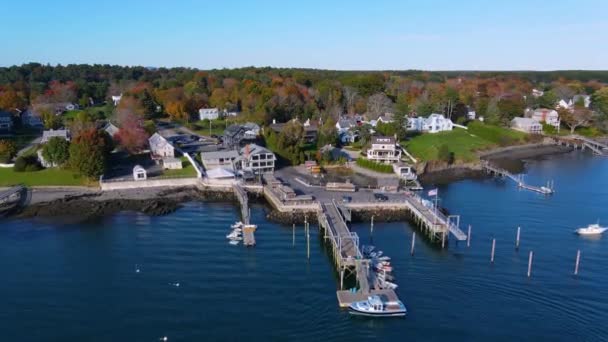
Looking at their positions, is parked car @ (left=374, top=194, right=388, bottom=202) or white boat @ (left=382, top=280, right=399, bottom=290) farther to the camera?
parked car @ (left=374, top=194, right=388, bottom=202)

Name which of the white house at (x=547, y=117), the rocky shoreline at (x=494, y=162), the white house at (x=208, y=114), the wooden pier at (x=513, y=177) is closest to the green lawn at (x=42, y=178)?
the rocky shoreline at (x=494, y=162)

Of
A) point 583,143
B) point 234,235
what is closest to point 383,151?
point 234,235

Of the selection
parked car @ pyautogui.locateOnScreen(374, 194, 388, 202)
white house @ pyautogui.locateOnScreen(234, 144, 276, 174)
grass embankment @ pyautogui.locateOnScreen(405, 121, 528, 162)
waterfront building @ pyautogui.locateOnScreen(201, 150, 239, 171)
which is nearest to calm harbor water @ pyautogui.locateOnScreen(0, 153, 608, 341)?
parked car @ pyautogui.locateOnScreen(374, 194, 388, 202)

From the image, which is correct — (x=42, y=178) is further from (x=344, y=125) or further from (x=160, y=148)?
(x=344, y=125)

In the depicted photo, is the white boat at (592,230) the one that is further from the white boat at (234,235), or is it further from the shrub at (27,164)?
the shrub at (27,164)

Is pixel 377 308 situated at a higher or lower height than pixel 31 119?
lower

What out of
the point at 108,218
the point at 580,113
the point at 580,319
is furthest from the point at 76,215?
the point at 580,113

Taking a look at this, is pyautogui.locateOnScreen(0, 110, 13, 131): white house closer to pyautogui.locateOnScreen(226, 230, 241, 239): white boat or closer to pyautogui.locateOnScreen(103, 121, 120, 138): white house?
pyautogui.locateOnScreen(103, 121, 120, 138): white house
